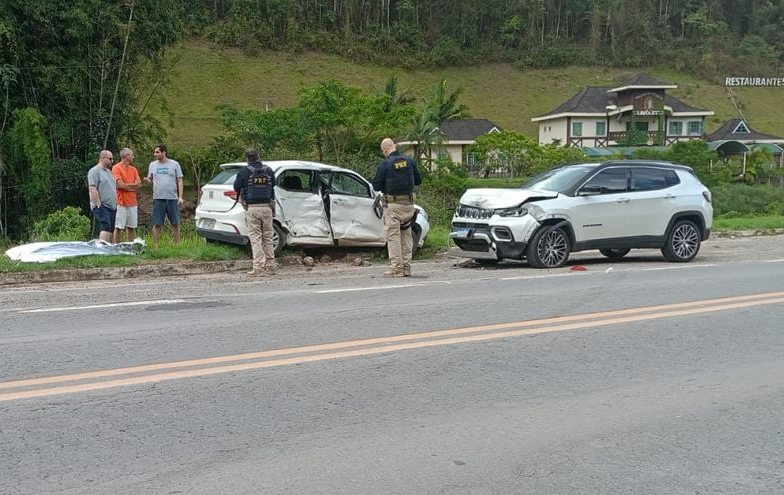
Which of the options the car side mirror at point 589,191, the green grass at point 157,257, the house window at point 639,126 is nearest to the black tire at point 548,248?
the car side mirror at point 589,191

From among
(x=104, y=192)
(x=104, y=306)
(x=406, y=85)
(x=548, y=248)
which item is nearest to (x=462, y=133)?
(x=406, y=85)

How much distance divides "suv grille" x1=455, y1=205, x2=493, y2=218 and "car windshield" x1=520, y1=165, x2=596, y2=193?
1260mm

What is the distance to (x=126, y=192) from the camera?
13336mm

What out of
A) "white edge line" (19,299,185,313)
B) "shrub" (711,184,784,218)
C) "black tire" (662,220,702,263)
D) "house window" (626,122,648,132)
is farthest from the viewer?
"house window" (626,122,648,132)

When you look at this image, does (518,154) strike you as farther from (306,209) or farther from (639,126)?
(306,209)

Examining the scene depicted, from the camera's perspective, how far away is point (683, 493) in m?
3.88

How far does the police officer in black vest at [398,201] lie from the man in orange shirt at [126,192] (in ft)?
14.9

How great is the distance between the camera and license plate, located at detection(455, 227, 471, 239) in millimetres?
12961

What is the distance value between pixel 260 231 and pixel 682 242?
26.2 ft

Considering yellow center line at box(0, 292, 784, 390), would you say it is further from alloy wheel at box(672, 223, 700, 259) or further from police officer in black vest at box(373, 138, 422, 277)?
alloy wheel at box(672, 223, 700, 259)

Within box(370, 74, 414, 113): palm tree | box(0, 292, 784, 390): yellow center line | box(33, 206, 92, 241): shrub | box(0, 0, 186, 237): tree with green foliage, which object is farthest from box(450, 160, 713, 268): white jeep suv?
box(370, 74, 414, 113): palm tree

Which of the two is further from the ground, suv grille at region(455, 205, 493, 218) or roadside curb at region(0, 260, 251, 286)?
suv grille at region(455, 205, 493, 218)

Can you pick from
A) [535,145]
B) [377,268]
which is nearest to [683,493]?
[377,268]

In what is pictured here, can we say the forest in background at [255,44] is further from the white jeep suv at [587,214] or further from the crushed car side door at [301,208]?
the white jeep suv at [587,214]
